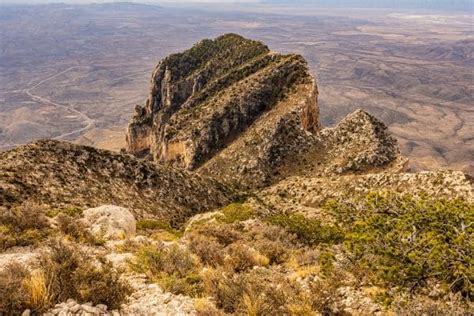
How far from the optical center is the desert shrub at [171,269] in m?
11.6

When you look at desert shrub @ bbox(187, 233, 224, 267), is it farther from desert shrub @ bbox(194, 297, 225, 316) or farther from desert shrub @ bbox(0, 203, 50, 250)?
desert shrub @ bbox(0, 203, 50, 250)

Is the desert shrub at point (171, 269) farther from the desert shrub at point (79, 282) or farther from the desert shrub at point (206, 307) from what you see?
the desert shrub at point (79, 282)

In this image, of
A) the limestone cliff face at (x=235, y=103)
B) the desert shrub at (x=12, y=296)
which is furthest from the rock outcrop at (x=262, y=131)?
the desert shrub at (x=12, y=296)

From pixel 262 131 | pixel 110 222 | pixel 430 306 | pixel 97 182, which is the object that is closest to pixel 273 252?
pixel 430 306

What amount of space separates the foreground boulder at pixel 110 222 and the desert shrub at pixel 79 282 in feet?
25.8

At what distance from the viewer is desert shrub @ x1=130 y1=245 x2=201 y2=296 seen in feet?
38.0

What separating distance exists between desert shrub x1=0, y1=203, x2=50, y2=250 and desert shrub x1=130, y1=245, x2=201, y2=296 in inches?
180

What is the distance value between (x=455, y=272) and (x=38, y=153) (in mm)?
27787

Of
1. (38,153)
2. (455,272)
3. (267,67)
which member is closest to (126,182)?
(38,153)

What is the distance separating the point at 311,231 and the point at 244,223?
4.63 meters

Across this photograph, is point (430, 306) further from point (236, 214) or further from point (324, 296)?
point (236, 214)

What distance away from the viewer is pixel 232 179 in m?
49.1

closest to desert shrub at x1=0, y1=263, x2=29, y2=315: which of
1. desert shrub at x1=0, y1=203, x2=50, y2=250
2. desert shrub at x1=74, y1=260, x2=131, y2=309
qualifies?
desert shrub at x1=74, y1=260, x2=131, y2=309

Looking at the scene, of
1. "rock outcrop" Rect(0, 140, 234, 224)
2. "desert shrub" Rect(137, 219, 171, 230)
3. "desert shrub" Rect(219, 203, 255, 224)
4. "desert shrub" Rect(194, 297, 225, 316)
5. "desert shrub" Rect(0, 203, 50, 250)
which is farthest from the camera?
"desert shrub" Rect(219, 203, 255, 224)
